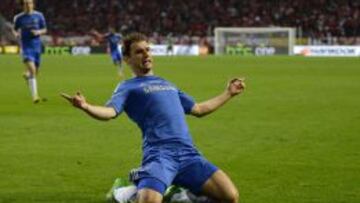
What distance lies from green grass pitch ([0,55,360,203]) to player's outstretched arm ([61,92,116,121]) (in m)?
1.63

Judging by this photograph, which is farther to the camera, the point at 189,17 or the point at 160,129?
the point at 189,17

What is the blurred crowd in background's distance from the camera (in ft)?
206

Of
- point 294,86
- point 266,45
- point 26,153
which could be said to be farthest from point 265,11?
point 26,153

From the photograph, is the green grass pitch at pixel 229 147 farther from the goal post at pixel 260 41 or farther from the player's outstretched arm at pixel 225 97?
the goal post at pixel 260 41

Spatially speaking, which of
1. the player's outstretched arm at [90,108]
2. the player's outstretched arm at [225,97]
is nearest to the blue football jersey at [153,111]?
the player's outstretched arm at [90,108]

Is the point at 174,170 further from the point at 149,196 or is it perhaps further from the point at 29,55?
the point at 29,55

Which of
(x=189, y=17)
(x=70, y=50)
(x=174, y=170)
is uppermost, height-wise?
(x=174, y=170)

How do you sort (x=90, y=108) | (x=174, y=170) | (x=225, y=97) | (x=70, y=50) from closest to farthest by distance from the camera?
(x=90, y=108) < (x=174, y=170) < (x=225, y=97) < (x=70, y=50)

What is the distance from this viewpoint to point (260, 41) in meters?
58.0

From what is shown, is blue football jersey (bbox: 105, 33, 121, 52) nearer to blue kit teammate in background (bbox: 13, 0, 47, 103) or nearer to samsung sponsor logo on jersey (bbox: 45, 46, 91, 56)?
blue kit teammate in background (bbox: 13, 0, 47, 103)

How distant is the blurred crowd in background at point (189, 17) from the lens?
6266 centimetres

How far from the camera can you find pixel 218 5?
67.1 metres

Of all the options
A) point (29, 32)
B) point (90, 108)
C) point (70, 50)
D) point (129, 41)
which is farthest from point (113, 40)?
point (90, 108)

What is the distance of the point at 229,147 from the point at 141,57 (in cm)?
483
